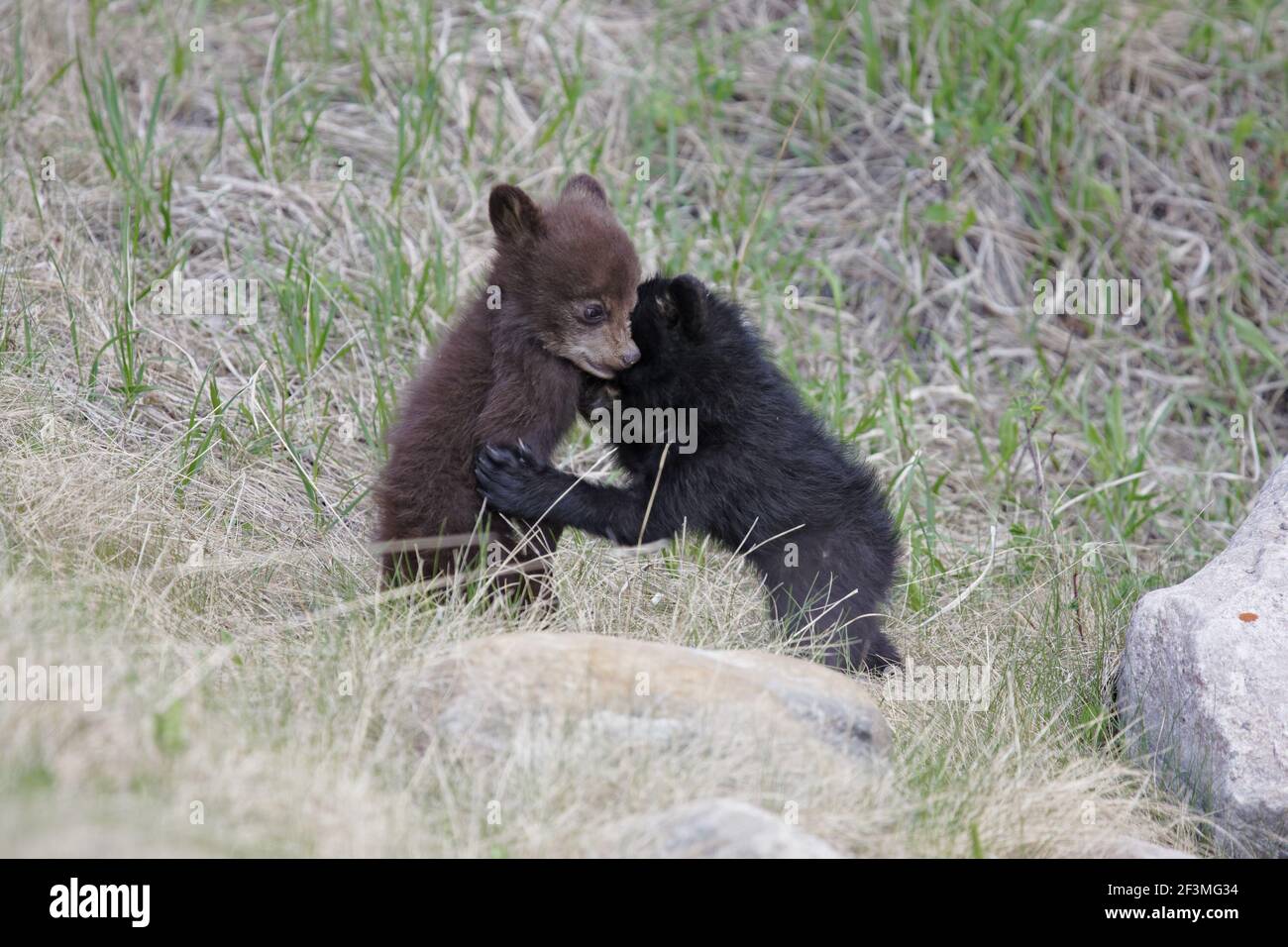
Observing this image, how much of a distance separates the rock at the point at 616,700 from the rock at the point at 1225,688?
0.98 m

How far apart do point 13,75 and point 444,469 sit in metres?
4.03

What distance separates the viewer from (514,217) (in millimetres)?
4793

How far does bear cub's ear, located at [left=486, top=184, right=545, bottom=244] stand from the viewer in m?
4.72

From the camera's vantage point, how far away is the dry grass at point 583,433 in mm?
3566

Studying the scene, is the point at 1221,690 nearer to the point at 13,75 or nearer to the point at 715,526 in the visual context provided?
the point at 715,526

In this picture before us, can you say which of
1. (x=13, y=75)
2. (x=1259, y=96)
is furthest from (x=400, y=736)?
(x=1259, y=96)
